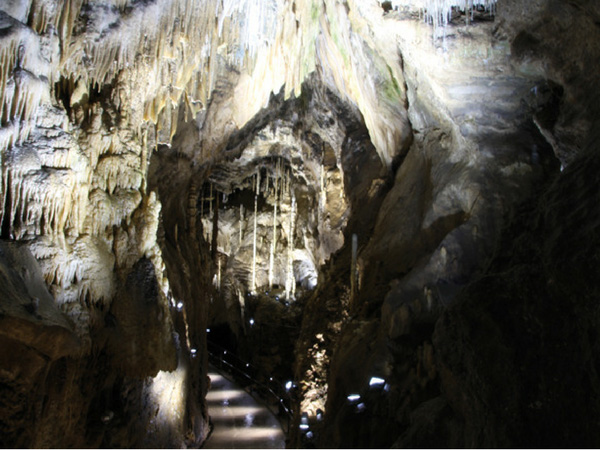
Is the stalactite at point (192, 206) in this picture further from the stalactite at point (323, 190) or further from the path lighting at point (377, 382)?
the path lighting at point (377, 382)

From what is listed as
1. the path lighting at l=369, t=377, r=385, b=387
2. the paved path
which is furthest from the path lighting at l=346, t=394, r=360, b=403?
the paved path

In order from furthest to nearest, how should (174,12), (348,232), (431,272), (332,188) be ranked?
(332,188) < (348,232) < (174,12) < (431,272)

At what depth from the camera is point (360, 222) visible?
12.1m

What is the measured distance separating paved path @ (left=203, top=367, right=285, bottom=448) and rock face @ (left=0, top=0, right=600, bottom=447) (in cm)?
66

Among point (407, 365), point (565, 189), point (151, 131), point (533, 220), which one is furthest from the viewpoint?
point (151, 131)

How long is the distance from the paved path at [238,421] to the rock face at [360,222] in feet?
2.17

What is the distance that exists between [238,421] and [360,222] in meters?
6.26

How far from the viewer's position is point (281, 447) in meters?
11.1

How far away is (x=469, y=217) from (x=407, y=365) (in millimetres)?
2553

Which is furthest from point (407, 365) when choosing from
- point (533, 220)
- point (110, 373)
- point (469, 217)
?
point (110, 373)

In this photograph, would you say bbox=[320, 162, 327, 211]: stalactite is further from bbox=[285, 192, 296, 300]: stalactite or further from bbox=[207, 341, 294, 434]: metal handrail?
bbox=[207, 341, 294, 434]: metal handrail

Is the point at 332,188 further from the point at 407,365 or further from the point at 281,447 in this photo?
the point at 407,365

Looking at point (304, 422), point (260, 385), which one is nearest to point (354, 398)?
point (304, 422)

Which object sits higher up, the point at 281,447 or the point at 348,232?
the point at 348,232
